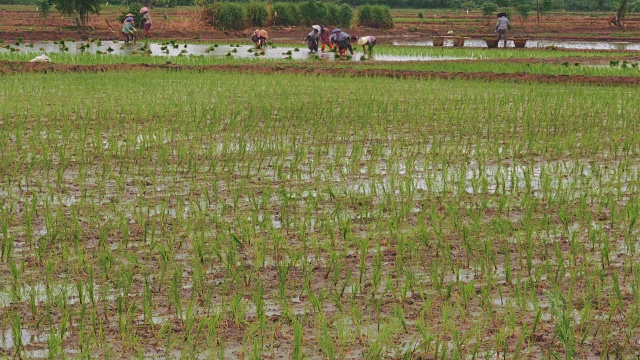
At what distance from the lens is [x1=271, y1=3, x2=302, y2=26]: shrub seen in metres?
32.5

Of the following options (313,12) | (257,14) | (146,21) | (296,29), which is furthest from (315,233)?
(313,12)

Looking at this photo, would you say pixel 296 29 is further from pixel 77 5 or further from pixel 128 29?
pixel 128 29

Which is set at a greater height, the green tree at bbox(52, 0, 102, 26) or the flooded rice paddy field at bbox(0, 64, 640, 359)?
the green tree at bbox(52, 0, 102, 26)

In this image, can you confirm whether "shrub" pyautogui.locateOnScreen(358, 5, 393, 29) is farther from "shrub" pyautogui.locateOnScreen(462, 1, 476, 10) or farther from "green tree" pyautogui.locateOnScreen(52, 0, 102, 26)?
"shrub" pyautogui.locateOnScreen(462, 1, 476, 10)

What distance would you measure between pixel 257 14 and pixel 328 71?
58.3 feet

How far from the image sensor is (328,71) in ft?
48.1

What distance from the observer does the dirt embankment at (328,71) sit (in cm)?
1348

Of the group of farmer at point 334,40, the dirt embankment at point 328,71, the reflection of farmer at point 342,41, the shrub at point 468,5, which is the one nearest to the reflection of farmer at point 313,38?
the group of farmer at point 334,40

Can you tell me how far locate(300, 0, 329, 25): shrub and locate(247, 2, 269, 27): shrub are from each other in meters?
1.73

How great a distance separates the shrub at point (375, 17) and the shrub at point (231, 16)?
243 inches

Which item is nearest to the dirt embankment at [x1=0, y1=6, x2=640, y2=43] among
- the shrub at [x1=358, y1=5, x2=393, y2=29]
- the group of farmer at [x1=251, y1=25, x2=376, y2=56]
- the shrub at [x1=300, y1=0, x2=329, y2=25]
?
the shrub at [x1=358, y1=5, x2=393, y2=29]

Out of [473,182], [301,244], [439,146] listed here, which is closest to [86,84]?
[439,146]

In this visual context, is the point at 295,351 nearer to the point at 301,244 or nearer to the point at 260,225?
the point at 301,244

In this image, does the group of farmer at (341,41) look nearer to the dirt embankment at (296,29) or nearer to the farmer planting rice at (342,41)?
the farmer planting rice at (342,41)
